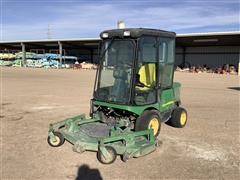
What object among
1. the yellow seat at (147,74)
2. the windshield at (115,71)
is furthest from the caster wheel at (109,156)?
the yellow seat at (147,74)

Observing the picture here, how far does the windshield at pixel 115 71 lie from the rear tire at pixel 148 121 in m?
0.46

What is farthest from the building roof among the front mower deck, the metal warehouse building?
the front mower deck

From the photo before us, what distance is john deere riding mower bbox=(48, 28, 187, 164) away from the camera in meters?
6.16

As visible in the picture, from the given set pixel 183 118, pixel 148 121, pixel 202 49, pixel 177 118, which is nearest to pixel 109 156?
pixel 148 121

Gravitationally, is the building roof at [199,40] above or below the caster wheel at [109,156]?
above

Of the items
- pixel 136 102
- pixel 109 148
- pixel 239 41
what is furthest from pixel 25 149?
pixel 239 41

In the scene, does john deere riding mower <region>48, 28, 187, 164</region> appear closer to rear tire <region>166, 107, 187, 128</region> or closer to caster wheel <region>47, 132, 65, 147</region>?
caster wheel <region>47, 132, 65, 147</region>

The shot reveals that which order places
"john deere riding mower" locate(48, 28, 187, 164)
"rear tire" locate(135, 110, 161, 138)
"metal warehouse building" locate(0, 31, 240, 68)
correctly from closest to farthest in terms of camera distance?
"john deere riding mower" locate(48, 28, 187, 164) < "rear tire" locate(135, 110, 161, 138) < "metal warehouse building" locate(0, 31, 240, 68)

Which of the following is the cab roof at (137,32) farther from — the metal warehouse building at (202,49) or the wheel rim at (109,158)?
the metal warehouse building at (202,49)

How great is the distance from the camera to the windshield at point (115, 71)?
6602mm

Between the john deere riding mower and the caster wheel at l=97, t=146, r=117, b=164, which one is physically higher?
the john deere riding mower

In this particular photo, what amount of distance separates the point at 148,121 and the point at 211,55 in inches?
1538

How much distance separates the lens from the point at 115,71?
22.7 feet

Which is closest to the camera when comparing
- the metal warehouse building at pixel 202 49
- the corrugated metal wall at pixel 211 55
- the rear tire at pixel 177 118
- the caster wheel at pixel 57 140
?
the caster wheel at pixel 57 140
